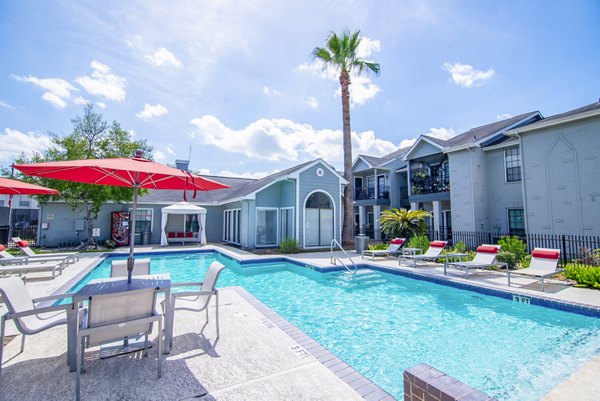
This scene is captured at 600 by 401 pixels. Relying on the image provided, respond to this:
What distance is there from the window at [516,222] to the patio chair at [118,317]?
17.8 m

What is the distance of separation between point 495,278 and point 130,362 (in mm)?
9816

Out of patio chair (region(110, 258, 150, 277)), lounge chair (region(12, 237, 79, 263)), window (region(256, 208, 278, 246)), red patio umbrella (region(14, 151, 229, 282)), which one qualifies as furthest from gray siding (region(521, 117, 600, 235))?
lounge chair (region(12, 237, 79, 263))

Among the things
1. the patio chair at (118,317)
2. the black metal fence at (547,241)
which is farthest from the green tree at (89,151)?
the black metal fence at (547,241)

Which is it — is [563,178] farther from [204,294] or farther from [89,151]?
[89,151]

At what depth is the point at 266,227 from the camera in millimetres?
16734

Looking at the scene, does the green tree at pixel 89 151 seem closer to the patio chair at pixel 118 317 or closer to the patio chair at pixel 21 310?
the patio chair at pixel 21 310

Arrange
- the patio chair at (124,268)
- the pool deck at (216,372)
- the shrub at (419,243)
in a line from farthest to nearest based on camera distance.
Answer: the shrub at (419,243), the patio chair at (124,268), the pool deck at (216,372)

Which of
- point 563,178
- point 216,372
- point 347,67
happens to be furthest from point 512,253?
point 347,67

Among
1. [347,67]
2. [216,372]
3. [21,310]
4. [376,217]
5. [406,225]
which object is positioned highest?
[347,67]

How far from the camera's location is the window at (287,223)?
52.5 feet

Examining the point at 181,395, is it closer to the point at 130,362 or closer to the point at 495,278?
the point at 130,362

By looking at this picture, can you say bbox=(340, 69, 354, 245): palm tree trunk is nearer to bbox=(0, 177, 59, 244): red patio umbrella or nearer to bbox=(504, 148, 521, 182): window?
bbox=(504, 148, 521, 182): window

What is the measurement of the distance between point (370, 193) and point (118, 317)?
2298 cm

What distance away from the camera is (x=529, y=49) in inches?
424
